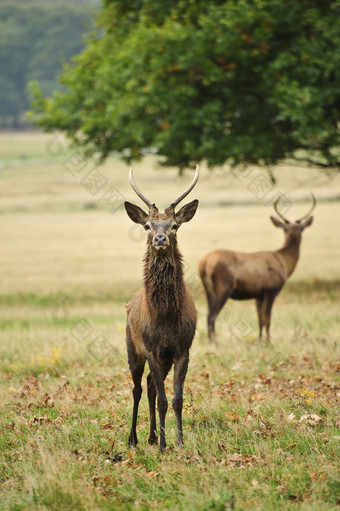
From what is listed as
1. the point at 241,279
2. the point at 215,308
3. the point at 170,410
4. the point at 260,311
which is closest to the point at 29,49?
the point at 241,279

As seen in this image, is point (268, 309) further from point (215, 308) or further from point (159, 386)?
point (159, 386)

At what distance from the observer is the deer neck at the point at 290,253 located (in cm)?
1367

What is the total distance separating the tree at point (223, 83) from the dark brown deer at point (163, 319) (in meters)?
9.81

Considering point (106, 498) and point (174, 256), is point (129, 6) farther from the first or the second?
point (106, 498)

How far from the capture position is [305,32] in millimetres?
16984

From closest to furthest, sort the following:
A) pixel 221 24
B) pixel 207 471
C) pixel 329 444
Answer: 1. pixel 207 471
2. pixel 329 444
3. pixel 221 24

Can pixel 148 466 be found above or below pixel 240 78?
below

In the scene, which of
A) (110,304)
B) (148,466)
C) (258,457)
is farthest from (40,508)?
(110,304)

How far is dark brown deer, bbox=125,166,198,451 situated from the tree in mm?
9815

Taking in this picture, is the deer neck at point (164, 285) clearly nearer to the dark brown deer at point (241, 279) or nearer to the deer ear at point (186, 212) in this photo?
the deer ear at point (186, 212)

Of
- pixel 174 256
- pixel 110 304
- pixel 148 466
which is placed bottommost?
pixel 110 304

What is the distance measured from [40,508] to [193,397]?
3.56 m

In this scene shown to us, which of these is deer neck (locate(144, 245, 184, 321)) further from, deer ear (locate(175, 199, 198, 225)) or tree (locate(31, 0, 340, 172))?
tree (locate(31, 0, 340, 172))

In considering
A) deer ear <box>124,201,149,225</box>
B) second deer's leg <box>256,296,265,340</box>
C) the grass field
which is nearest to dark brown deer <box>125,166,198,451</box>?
deer ear <box>124,201,149,225</box>
